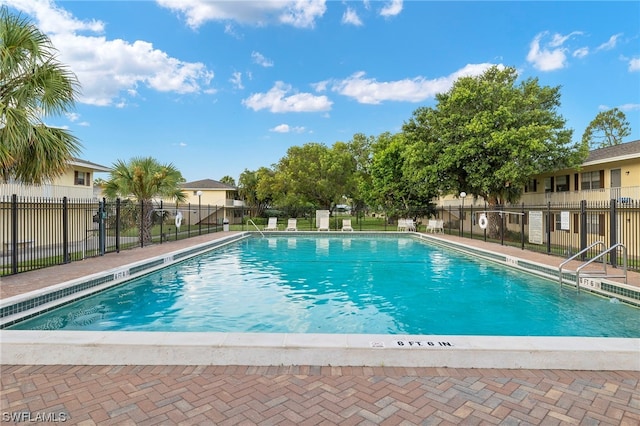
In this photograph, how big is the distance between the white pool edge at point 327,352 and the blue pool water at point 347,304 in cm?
169

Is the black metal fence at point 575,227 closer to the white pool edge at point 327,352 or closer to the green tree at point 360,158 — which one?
the white pool edge at point 327,352

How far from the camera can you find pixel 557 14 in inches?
550

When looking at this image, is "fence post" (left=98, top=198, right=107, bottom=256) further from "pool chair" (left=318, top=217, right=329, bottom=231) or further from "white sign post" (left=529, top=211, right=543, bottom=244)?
"pool chair" (left=318, top=217, right=329, bottom=231)

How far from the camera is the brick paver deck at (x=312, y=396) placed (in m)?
2.43

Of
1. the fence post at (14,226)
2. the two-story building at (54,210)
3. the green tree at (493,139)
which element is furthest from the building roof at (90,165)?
the green tree at (493,139)

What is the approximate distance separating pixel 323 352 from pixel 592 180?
61.8ft

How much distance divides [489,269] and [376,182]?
1787cm

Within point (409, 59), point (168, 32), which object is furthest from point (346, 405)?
point (409, 59)

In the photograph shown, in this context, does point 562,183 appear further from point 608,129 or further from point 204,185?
point 204,185

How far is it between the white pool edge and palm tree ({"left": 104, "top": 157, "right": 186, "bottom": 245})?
10.9 metres

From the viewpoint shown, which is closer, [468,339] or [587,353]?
[587,353]

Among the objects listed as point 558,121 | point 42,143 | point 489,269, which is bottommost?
point 489,269

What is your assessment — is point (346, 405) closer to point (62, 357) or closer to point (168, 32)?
point (62, 357)

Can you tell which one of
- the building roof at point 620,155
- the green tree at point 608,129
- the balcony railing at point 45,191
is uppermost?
the green tree at point 608,129
